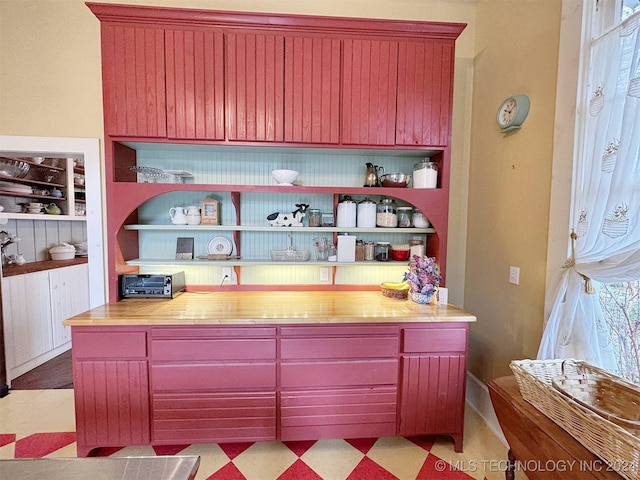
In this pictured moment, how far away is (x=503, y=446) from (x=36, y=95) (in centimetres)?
422

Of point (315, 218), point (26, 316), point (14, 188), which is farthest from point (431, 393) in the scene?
point (14, 188)

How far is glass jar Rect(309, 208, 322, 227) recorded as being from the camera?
2.23 meters

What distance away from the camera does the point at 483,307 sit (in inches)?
87.5

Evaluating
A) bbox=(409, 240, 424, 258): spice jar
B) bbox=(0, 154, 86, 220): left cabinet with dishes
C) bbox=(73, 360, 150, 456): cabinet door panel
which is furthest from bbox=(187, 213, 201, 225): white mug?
bbox=(0, 154, 86, 220): left cabinet with dishes

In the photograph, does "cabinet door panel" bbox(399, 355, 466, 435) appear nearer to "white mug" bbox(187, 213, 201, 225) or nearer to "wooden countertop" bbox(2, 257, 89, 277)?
"white mug" bbox(187, 213, 201, 225)

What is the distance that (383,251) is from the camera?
2.27 meters

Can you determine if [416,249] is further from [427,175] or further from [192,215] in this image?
[192,215]

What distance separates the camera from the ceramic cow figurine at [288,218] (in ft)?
7.17

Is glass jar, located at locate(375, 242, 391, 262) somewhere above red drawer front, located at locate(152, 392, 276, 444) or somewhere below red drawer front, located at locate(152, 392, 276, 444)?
above

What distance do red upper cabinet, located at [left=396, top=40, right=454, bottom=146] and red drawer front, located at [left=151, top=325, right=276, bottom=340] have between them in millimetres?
1579

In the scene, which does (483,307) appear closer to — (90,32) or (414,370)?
(414,370)

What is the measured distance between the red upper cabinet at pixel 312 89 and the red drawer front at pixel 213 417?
1.72 m

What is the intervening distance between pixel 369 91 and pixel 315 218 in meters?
0.99

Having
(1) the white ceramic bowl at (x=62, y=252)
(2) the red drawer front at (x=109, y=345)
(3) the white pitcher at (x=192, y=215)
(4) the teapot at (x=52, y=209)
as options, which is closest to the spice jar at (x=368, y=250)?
(3) the white pitcher at (x=192, y=215)
